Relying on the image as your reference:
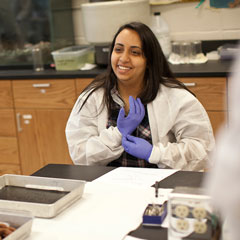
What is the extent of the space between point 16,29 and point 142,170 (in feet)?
7.15

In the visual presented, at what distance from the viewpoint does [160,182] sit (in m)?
1.55

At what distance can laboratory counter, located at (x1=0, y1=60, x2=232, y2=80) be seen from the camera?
274 cm

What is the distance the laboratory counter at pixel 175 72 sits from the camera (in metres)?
2.74

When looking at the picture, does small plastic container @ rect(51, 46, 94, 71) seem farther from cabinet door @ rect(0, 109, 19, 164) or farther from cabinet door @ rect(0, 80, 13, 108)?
cabinet door @ rect(0, 109, 19, 164)

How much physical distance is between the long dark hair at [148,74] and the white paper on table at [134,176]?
1.38 ft

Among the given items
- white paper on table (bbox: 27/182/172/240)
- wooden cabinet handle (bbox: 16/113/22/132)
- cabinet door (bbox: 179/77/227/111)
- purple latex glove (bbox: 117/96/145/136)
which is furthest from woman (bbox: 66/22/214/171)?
wooden cabinet handle (bbox: 16/113/22/132)

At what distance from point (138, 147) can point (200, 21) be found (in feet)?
5.52

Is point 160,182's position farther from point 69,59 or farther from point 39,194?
point 69,59

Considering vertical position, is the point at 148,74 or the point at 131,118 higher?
the point at 148,74

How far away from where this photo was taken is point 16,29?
3.52 m

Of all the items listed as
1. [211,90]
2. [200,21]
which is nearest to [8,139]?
[211,90]

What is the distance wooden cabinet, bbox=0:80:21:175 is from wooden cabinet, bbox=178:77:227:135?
122 cm

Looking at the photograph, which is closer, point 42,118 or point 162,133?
point 162,133

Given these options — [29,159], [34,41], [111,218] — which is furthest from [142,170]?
[34,41]
